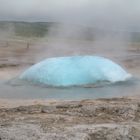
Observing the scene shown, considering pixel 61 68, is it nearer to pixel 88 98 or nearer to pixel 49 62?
pixel 49 62

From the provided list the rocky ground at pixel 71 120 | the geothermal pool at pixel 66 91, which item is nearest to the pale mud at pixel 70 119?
the rocky ground at pixel 71 120

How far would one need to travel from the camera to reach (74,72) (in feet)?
34.8

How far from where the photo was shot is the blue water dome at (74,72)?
1030 centimetres

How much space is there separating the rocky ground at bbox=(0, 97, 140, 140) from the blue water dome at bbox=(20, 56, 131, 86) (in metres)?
2.48

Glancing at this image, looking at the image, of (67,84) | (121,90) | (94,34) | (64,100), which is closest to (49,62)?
(67,84)

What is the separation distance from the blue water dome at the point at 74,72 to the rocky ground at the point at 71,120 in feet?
8.14

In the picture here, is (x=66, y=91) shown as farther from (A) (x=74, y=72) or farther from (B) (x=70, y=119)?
Result: (B) (x=70, y=119)

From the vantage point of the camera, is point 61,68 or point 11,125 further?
point 61,68

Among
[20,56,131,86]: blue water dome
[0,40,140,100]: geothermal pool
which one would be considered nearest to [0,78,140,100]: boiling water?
[0,40,140,100]: geothermal pool

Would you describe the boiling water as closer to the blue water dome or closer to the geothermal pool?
the geothermal pool

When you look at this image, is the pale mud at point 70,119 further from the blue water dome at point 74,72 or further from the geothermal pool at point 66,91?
the blue water dome at point 74,72

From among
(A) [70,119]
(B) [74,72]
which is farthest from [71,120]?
(B) [74,72]

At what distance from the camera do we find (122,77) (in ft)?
35.7

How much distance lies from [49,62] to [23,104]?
12.6 feet
